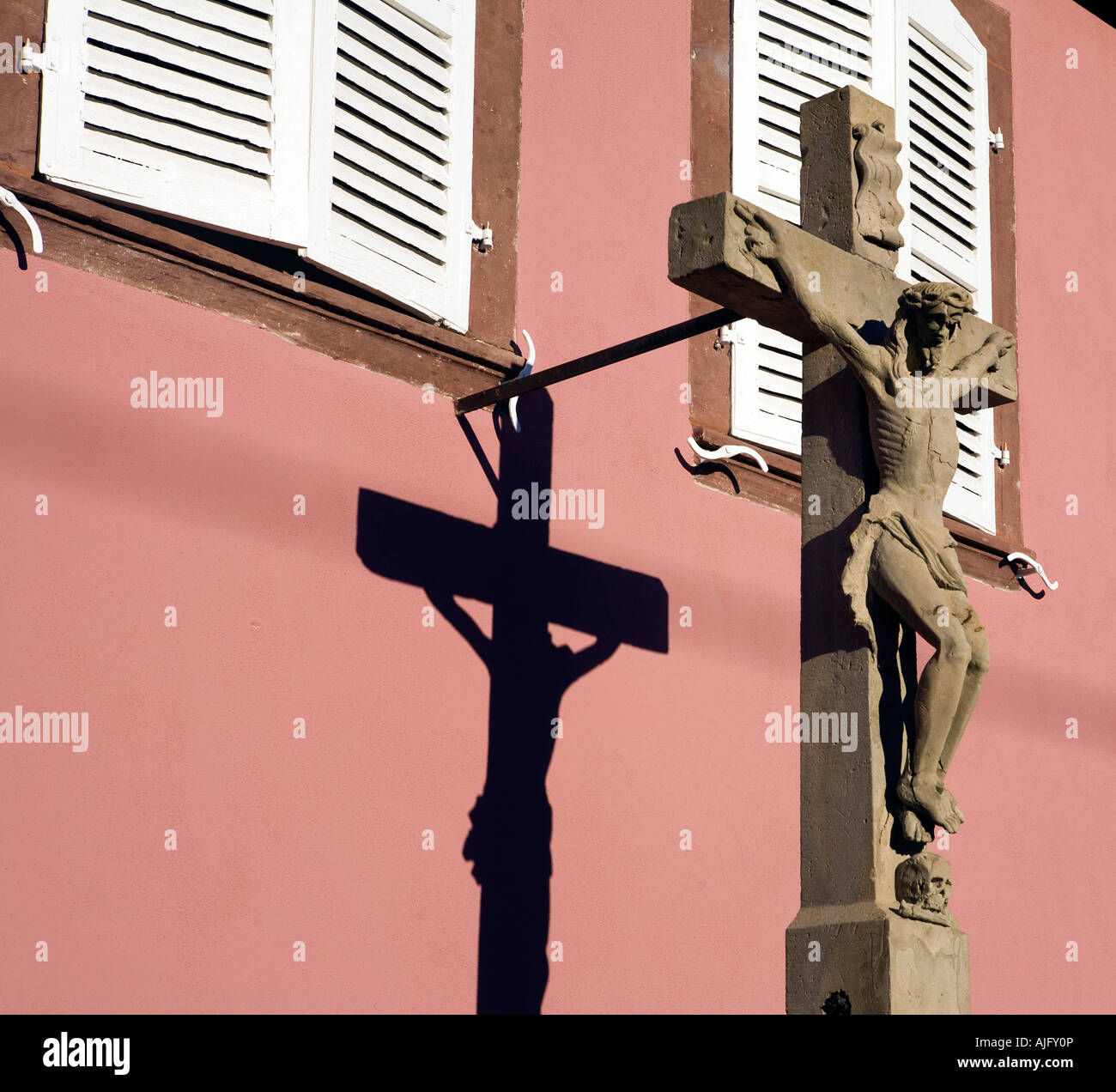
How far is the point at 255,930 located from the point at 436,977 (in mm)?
644

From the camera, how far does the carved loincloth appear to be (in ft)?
16.1

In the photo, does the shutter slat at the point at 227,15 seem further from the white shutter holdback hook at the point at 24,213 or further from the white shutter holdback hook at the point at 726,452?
the white shutter holdback hook at the point at 726,452

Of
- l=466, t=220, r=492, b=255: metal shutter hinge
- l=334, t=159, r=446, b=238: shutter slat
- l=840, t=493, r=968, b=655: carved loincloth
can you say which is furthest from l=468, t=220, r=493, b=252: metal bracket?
l=840, t=493, r=968, b=655: carved loincloth

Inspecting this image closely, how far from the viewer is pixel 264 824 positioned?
5699 mm

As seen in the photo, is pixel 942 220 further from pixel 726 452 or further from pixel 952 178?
pixel 726 452

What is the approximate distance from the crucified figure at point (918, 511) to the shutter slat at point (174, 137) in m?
1.90

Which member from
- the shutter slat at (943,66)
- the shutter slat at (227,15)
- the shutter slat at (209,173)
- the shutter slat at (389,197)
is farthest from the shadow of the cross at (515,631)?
the shutter slat at (943,66)

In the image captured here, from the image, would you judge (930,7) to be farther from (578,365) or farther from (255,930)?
(255,930)

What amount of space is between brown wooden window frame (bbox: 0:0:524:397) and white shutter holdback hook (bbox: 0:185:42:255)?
24 millimetres

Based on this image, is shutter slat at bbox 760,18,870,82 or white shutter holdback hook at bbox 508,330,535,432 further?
shutter slat at bbox 760,18,870,82

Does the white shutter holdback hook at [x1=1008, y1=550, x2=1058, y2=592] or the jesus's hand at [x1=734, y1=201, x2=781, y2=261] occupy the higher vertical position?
the jesus's hand at [x1=734, y1=201, x2=781, y2=261]

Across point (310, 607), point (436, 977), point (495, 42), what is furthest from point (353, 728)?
point (495, 42)

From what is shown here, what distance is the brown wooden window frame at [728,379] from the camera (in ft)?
24.1

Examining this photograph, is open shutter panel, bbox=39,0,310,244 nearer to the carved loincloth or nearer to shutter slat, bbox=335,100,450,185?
shutter slat, bbox=335,100,450,185
